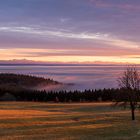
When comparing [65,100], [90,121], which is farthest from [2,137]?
[65,100]

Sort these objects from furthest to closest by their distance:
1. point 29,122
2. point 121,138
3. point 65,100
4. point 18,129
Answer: point 65,100 → point 29,122 → point 18,129 → point 121,138

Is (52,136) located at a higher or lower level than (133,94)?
lower

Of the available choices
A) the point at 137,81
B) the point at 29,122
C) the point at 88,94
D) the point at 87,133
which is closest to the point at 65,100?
the point at 88,94

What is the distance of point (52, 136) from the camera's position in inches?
1555

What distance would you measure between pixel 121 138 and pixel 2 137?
10.5 m

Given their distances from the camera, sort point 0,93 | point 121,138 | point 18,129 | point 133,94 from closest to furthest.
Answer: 1. point 121,138
2. point 18,129
3. point 133,94
4. point 0,93

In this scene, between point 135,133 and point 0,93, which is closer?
point 135,133

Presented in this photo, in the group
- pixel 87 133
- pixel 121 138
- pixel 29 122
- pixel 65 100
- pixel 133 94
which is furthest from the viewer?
pixel 65 100

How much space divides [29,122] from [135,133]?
15.8 metres

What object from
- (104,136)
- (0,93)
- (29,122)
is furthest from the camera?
(0,93)

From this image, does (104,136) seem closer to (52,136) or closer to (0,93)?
(52,136)

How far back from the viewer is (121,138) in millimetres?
37500

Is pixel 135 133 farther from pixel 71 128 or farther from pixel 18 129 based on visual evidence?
pixel 18 129

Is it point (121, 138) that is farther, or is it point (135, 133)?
point (135, 133)
